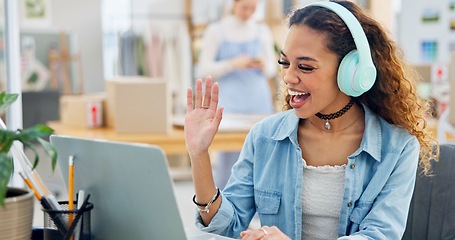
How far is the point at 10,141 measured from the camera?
1069 mm

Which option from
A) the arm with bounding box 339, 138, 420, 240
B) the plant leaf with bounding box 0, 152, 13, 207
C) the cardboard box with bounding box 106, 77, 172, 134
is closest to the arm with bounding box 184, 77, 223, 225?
the arm with bounding box 339, 138, 420, 240

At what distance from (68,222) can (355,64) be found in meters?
0.69

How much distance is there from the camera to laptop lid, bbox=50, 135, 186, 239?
3.46 ft

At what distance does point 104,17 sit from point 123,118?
3.50 meters

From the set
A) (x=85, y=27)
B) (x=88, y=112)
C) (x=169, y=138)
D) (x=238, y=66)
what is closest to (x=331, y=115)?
(x=169, y=138)

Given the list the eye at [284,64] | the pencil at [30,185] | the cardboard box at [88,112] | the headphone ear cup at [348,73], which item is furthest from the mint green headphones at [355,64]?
the cardboard box at [88,112]

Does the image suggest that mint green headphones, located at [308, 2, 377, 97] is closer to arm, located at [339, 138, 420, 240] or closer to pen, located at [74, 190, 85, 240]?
arm, located at [339, 138, 420, 240]

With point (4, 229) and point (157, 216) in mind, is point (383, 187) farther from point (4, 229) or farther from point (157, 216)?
point (4, 229)

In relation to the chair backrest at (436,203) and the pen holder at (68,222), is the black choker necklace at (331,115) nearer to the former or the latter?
the chair backrest at (436,203)

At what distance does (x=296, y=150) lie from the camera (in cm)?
161

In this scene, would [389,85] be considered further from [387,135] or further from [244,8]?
[244,8]

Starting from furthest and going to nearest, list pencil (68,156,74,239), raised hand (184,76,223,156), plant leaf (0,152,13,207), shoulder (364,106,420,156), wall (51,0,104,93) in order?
wall (51,0,104,93) < shoulder (364,106,420,156) < raised hand (184,76,223,156) < pencil (68,156,74,239) < plant leaf (0,152,13,207)

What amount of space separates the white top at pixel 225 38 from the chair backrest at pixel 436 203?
2.40m

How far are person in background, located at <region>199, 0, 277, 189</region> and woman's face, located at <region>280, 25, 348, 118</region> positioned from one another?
245cm
